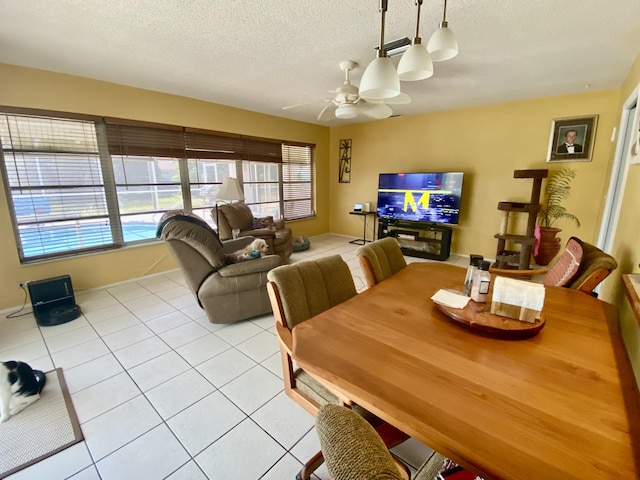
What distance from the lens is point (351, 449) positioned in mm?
432

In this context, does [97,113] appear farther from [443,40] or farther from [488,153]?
[488,153]

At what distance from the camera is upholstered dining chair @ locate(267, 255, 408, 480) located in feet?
3.96

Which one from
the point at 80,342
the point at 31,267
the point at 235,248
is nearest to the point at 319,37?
the point at 235,248

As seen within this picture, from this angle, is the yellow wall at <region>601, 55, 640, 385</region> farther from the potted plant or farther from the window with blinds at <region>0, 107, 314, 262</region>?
the window with blinds at <region>0, 107, 314, 262</region>

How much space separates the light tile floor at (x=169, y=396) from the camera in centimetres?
138

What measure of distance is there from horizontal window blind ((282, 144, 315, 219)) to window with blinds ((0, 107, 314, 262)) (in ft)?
2.92

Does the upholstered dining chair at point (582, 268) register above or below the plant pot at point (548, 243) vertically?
above

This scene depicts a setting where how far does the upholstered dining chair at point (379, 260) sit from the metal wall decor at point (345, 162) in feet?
14.1

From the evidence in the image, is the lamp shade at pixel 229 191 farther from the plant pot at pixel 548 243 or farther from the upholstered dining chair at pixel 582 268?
the plant pot at pixel 548 243

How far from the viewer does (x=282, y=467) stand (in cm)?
136

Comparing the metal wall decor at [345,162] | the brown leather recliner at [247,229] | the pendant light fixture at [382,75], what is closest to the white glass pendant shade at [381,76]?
the pendant light fixture at [382,75]

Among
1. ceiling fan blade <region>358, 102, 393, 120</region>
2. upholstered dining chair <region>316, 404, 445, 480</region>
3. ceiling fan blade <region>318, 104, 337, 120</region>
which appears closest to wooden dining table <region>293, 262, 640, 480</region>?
upholstered dining chair <region>316, 404, 445, 480</region>

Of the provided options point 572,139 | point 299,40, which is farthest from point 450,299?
point 572,139

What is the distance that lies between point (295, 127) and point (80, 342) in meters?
4.66
